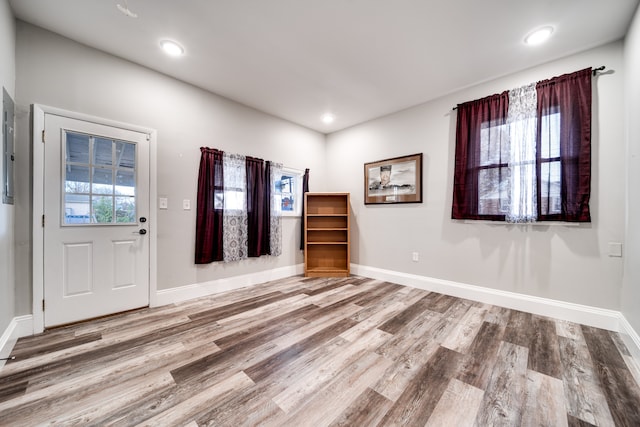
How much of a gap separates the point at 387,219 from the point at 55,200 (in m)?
4.06

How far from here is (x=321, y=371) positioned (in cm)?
171

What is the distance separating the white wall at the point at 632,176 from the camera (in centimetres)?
192

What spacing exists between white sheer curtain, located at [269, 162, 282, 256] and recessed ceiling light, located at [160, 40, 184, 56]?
1850 millimetres

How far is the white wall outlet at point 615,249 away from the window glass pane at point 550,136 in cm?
98

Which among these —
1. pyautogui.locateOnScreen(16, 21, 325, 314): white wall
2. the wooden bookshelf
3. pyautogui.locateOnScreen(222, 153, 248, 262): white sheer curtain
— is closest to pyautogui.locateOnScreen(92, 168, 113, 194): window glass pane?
pyautogui.locateOnScreen(16, 21, 325, 314): white wall

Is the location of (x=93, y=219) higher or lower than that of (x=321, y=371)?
higher

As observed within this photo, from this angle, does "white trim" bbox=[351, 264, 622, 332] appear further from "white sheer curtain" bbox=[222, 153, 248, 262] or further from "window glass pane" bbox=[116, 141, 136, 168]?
"window glass pane" bbox=[116, 141, 136, 168]

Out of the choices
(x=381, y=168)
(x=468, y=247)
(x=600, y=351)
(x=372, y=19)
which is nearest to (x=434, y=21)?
(x=372, y=19)

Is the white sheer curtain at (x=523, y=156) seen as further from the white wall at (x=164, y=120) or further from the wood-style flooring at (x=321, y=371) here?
the white wall at (x=164, y=120)

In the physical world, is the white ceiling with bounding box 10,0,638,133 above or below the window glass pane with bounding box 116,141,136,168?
above

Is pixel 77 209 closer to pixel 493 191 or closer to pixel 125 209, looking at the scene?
pixel 125 209

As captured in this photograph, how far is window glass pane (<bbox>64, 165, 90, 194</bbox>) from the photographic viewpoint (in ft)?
7.86

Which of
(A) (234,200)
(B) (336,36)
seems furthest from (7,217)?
(B) (336,36)

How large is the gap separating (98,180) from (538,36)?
457 cm
